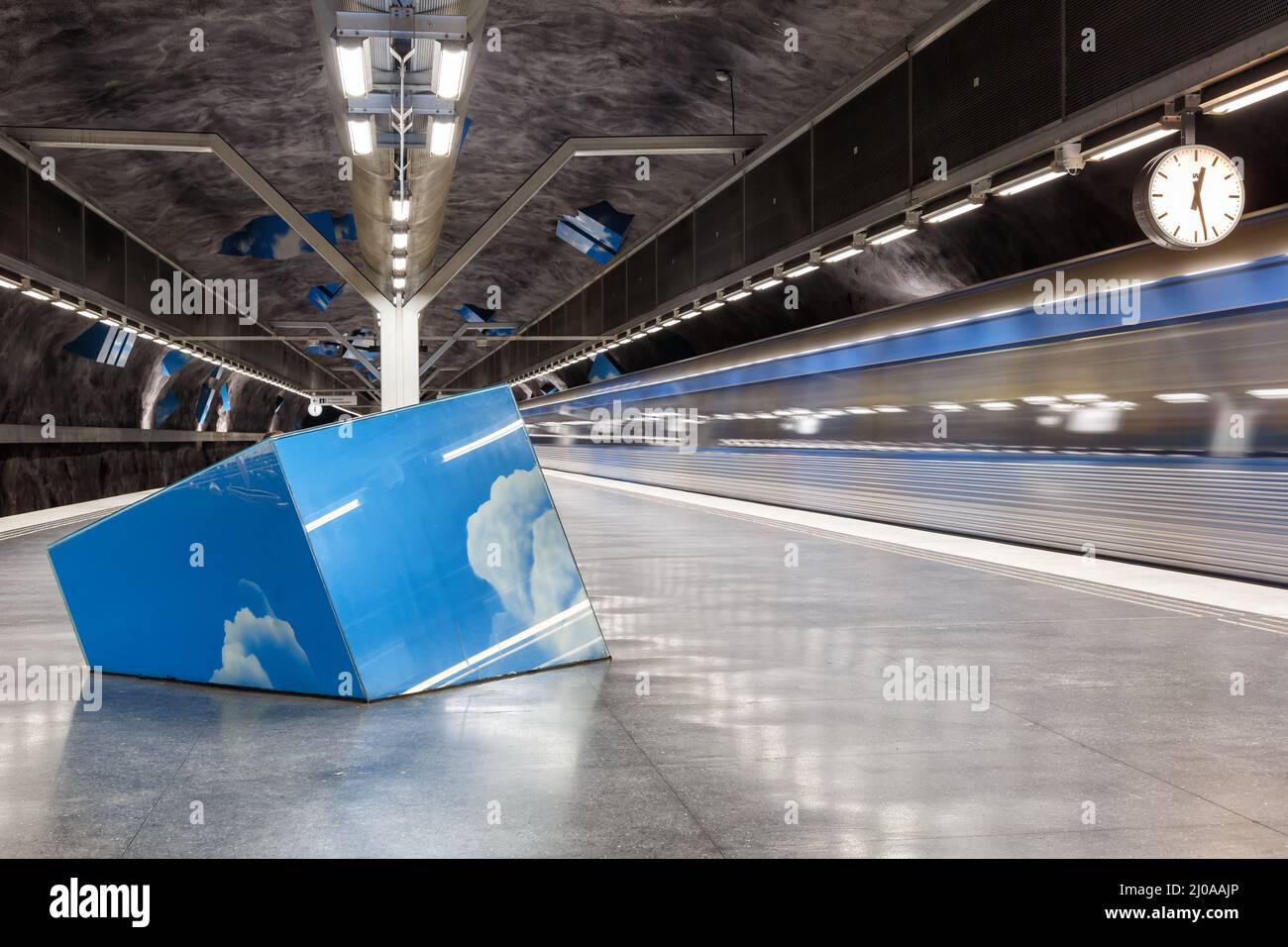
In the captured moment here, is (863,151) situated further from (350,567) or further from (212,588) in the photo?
(212,588)

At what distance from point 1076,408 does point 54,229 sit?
13.7 m

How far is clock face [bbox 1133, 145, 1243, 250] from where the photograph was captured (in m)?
7.94

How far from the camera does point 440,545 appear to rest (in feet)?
19.1

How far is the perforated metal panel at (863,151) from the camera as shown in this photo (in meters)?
10.7

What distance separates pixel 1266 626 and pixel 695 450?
1869 cm

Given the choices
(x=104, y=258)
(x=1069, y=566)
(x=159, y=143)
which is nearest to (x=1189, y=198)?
(x=1069, y=566)

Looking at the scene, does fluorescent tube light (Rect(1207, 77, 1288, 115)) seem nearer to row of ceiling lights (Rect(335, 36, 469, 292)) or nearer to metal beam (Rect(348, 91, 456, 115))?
row of ceiling lights (Rect(335, 36, 469, 292))

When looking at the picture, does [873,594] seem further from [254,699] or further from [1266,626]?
[254,699]

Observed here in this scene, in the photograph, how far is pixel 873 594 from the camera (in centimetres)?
892

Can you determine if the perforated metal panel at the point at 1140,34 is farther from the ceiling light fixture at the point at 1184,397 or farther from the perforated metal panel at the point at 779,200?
the perforated metal panel at the point at 779,200

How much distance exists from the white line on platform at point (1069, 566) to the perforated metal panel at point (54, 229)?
11.0 metres

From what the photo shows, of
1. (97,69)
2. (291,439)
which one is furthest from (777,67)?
(291,439)

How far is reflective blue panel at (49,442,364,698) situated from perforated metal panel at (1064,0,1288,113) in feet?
19.3
